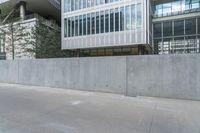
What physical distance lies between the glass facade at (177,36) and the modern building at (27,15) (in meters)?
16.0

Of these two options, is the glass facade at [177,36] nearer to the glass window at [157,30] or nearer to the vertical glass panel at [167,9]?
the glass window at [157,30]

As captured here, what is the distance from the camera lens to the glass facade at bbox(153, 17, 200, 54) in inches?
907

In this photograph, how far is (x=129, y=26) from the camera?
19781 millimetres

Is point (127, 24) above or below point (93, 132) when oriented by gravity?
above

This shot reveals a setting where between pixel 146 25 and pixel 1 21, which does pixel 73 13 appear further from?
pixel 1 21

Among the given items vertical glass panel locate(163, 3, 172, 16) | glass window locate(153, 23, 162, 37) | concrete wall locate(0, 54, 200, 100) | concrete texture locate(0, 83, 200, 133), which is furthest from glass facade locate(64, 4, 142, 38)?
concrete texture locate(0, 83, 200, 133)

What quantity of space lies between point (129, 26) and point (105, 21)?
3010 mm

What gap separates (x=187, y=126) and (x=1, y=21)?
1117 inches

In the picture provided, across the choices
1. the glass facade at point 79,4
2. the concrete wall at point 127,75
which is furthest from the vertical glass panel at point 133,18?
the concrete wall at point 127,75

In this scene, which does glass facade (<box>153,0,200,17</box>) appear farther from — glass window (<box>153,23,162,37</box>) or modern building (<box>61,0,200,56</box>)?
glass window (<box>153,23,162,37</box>)

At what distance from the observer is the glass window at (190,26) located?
911 inches

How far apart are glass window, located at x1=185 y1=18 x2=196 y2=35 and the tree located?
55.5 feet

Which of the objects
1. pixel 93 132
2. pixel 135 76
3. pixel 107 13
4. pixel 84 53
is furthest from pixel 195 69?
pixel 84 53

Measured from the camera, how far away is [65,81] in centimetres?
1164
